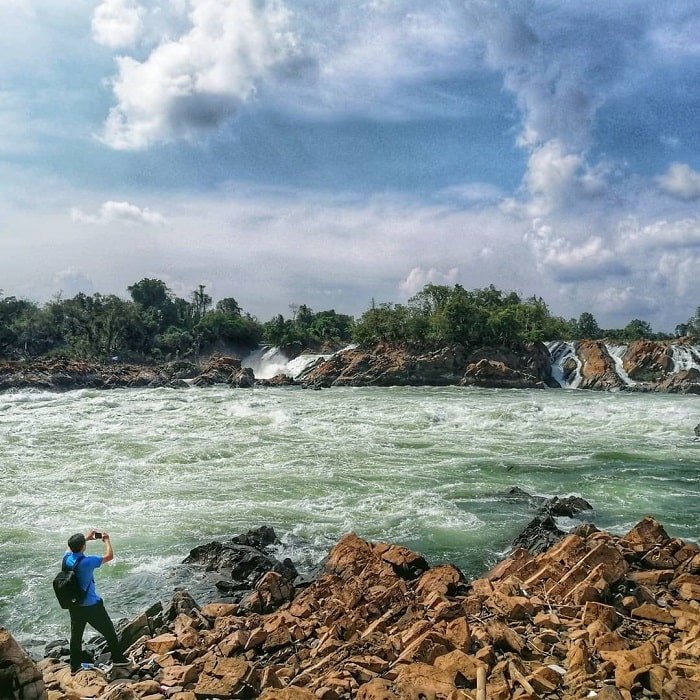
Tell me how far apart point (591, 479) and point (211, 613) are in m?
11.4

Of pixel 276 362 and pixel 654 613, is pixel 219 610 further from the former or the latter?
pixel 276 362

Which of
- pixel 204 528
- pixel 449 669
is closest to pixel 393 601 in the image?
pixel 449 669

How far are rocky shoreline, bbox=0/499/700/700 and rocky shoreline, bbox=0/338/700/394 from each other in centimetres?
3737

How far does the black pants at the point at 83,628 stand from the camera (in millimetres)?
6328

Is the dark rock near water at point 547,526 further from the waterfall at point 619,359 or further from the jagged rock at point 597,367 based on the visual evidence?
the waterfall at point 619,359

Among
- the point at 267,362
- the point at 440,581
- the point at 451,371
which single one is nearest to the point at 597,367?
the point at 451,371

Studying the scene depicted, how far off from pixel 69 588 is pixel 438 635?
13.7ft

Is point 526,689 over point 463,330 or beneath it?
beneath

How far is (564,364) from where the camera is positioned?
2016 inches

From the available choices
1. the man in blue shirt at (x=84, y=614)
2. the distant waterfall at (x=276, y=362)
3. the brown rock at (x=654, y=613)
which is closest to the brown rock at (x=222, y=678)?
the man in blue shirt at (x=84, y=614)

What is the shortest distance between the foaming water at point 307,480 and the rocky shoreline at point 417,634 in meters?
1.56

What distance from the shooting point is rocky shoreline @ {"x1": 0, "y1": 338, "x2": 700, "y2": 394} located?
43875 mm

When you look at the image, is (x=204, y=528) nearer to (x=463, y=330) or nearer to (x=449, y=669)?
(x=449, y=669)

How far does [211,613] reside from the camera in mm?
7301
